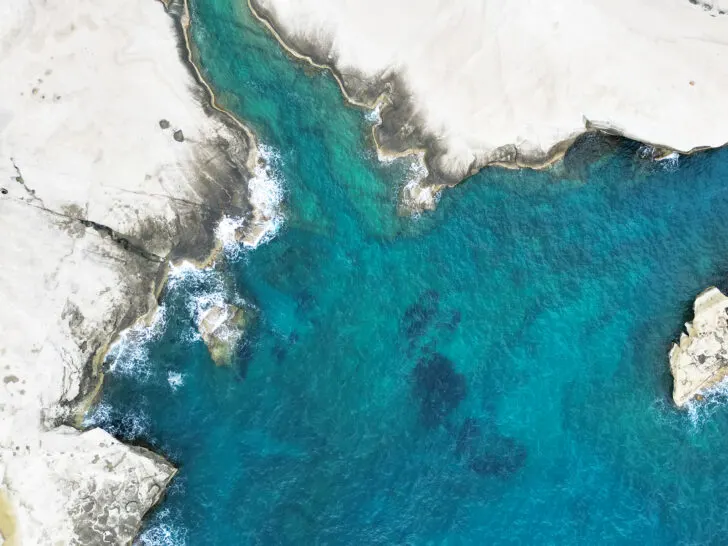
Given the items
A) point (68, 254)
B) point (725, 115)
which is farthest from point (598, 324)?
point (68, 254)

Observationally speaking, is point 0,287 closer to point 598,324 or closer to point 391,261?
point 391,261

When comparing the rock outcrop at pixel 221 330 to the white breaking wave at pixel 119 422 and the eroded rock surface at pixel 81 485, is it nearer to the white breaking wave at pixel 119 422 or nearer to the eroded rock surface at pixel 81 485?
the white breaking wave at pixel 119 422

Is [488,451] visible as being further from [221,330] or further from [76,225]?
[76,225]

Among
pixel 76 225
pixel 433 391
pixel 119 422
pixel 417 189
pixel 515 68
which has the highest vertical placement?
pixel 515 68

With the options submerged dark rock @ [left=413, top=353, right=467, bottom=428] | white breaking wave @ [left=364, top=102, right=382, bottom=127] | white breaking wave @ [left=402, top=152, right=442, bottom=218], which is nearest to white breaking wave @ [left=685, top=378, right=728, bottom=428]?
submerged dark rock @ [left=413, top=353, right=467, bottom=428]

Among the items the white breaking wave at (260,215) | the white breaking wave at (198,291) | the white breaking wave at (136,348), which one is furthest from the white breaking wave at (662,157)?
the white breaking wave at (136,348)

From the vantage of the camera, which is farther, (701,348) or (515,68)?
(701,348)

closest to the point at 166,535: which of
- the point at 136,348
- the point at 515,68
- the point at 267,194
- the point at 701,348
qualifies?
the point at 136,348
